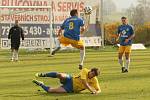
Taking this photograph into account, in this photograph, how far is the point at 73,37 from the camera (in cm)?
1964

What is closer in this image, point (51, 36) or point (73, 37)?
point (73, 37)

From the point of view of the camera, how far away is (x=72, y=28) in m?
19.8

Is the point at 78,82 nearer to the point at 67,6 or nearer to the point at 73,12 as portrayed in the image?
the point at 73,12

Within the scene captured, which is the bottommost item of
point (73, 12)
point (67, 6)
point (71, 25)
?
point (71, 25)

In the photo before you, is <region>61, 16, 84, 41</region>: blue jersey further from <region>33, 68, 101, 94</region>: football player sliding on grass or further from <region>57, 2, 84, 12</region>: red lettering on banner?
<region>57, 2, 84, 12</region>: red lettering on banner

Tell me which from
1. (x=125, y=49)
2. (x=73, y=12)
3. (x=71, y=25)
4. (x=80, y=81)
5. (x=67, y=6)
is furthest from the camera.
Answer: (x=67, y=6)

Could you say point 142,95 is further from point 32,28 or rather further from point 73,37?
point 32,28

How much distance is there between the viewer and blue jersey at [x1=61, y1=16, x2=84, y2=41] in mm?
19641

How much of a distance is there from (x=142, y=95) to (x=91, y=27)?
2851cm

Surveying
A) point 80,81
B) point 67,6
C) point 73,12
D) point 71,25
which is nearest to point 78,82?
point 80,81

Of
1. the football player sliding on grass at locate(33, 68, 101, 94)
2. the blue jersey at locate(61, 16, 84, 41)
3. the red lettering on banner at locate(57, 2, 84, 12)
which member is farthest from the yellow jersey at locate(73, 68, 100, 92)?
the red lettering on banner at locate(57, 2, 84, 12)

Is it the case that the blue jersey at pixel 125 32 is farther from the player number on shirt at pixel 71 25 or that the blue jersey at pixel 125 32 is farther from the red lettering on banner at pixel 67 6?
the red lettering on banner at pixel 67 6

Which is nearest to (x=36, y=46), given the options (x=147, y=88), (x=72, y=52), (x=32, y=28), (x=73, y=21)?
(x=32, y=28)

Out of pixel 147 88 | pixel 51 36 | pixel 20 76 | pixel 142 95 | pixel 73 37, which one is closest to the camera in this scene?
pixel 142 95
